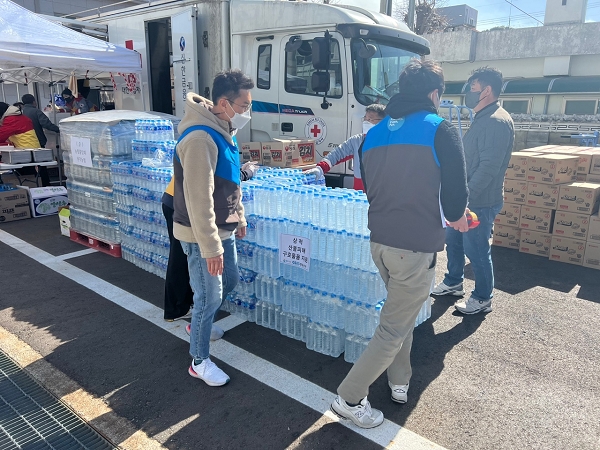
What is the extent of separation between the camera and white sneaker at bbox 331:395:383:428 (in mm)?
2832

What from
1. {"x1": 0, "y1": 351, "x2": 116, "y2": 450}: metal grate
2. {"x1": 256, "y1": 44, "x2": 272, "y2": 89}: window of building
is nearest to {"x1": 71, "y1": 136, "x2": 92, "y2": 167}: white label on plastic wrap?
{"x1": 256, "y1": 44, "x2": 272, "y2": 89}: window of building

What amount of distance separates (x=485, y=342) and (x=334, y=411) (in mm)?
1743

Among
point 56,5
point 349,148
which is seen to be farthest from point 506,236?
point 56,5

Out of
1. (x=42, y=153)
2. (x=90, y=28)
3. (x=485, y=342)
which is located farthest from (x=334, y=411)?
(x=90, y=28)

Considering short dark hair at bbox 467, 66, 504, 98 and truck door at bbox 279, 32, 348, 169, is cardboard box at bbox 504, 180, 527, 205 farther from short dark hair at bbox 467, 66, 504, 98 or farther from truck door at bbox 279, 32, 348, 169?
short dark hair at bbox 467, 66, 504, 98

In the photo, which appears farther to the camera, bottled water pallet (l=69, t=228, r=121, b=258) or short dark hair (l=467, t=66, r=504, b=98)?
bottled water pallet (l=69, t=228, r=121, b=258)

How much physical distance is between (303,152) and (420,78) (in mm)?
3972

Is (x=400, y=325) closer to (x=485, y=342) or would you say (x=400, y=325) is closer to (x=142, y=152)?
(x=485, y=342)

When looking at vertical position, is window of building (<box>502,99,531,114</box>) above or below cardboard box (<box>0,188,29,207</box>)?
above

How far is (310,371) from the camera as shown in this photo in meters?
3.47

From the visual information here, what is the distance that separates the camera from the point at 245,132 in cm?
768

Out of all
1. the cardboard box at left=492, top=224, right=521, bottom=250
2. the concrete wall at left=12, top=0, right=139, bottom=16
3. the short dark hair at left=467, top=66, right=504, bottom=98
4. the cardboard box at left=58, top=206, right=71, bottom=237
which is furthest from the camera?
the concrete wall at left=12, top=0, right=139, bottom=16

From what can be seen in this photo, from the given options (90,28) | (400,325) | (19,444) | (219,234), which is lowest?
(19,444)

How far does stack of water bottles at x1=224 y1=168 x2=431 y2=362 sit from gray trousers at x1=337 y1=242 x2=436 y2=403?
65 centimetres
